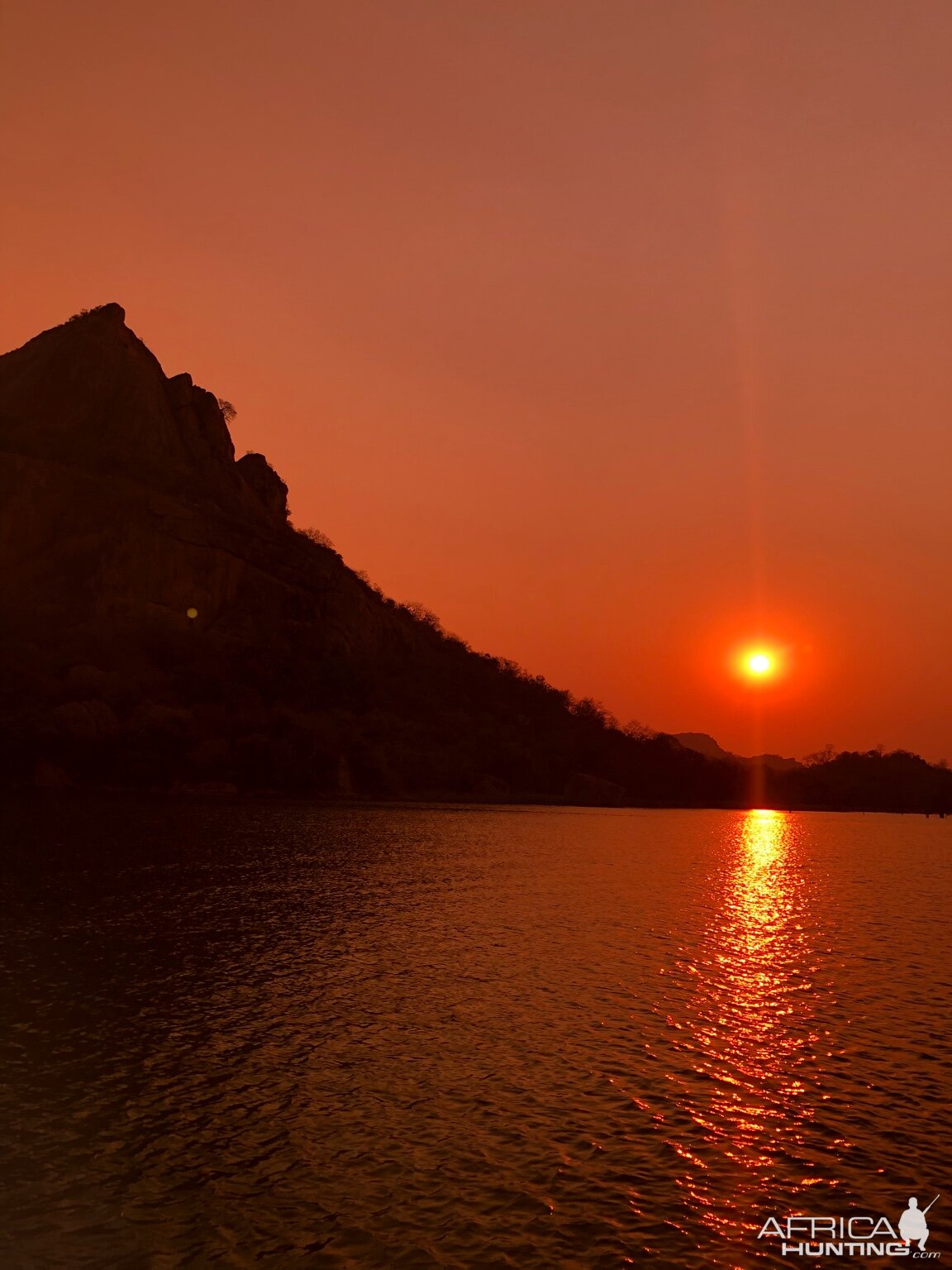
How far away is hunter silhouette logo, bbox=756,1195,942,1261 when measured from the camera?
62.9 feet

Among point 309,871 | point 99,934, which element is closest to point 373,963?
point 99,934

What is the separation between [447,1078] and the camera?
29141mm

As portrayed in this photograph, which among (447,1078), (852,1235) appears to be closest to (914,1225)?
(852,1235)

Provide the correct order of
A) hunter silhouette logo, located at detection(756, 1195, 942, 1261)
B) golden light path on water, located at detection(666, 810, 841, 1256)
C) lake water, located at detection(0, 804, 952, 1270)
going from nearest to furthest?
hunter silhouette logo, located at detection(756, 1195, 942, 1261) < lake water, located at detection(0, 804, 952, 1270) < golden light path on water, located at detection(666, 810, 841, 1256)

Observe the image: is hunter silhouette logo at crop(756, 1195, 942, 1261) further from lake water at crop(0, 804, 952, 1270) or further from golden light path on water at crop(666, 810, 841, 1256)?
golden light path on water at crop(666, 810, 841, 1256)

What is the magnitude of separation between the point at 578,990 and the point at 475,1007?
20.1 ft

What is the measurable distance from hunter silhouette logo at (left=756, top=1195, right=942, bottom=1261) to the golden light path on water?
58 centimetres

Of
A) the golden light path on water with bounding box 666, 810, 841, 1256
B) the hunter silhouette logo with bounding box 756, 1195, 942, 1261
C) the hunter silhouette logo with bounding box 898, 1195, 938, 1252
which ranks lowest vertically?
the golden light path on water with bounding box 666, 810, 841, 1256

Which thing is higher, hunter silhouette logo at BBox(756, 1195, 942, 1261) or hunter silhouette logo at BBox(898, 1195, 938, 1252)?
hunter silhouette logo at BBox(898, 1195, 938, 1252)

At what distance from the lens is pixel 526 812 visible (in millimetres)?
199750

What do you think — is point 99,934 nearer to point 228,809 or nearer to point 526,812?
point 228,809

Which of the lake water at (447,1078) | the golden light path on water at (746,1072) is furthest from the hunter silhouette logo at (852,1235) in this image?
the golden light path on water at (746,1072)

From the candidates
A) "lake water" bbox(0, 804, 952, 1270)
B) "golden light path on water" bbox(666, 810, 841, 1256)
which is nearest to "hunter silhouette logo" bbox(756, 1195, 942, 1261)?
"lake water" bbox(0, 804, 952, 1270)

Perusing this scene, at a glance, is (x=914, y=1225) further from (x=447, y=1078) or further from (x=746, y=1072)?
(x=447, y=1078)
